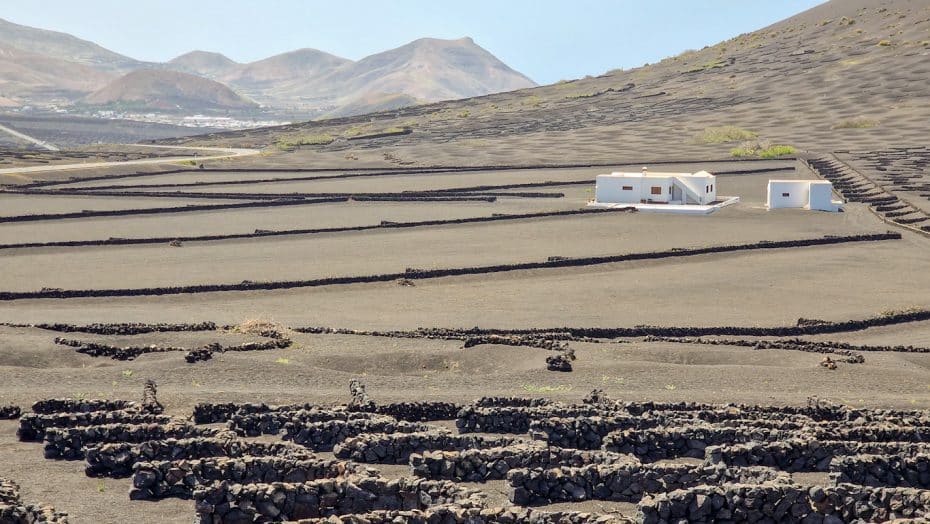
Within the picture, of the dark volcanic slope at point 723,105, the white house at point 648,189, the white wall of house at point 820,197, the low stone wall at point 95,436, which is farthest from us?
the dark volcanic slope at point 723,105

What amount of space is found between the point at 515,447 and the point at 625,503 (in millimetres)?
2401

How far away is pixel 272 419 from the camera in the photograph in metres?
22.0

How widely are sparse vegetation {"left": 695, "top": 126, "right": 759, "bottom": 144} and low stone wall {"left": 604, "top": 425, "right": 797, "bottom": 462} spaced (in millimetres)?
90276

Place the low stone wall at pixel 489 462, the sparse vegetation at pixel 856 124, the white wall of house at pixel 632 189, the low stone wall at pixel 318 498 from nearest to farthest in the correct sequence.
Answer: the low stone wall at pixel 318 498
the low stone wall at pixel 489 462
the white wall of house at pixel 632 189
the sparse vegetation at pixel 856 124

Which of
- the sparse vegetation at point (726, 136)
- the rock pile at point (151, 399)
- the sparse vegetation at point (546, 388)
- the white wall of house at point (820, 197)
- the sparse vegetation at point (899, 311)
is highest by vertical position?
the sparse vegetation at point (726, 136)

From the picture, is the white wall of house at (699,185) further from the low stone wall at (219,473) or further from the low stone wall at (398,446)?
the low stone wall at (219,473)

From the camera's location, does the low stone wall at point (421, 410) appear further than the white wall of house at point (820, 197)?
No

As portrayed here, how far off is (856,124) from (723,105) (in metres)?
24.4

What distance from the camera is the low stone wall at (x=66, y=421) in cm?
2120

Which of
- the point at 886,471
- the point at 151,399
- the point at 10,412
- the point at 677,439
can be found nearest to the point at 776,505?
the point at 886,471

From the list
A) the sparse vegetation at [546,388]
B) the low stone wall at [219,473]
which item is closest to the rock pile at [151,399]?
the low stone wall at [219,473]

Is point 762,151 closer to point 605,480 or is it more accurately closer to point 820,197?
point 820,197

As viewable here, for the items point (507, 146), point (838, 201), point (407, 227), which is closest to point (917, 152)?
point (838, 201)

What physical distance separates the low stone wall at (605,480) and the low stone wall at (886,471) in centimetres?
153
